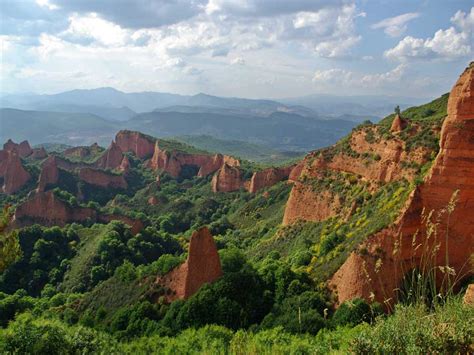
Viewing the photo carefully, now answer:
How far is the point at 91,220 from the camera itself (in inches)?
2741

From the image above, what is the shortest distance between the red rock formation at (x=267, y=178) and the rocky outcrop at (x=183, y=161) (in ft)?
76.7

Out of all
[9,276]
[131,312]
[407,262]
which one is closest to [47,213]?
[9,276]

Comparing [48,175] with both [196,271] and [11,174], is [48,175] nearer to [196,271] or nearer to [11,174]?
[11,174]

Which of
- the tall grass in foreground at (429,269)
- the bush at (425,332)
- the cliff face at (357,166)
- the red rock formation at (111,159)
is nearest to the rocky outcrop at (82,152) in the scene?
the red rock formation at (111,159)

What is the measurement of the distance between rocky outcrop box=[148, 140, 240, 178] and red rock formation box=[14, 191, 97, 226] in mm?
45746

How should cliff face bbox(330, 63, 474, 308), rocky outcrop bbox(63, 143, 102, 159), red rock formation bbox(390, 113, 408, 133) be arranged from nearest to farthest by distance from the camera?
cliff face bbox(330, 63, 474, 308) → red rock formation bbox(390, 113, 408, 133) → rocky outcrop bbox(63, 143, 102, 159)

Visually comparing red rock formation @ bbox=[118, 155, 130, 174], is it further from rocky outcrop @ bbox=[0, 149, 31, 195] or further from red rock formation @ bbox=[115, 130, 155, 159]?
rocky outcrop @ bbox=[0, 149, 31, 195]

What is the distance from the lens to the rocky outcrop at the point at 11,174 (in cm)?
8794

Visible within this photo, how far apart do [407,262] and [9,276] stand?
40626 millimetres

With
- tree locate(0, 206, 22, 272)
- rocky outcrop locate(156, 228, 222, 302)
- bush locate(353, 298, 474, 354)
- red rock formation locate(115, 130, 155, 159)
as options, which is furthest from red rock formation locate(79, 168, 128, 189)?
bush locate(353, 298, 474, 354)

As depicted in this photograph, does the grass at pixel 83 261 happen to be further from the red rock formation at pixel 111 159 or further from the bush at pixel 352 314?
the red rock formation at pixel 111 159

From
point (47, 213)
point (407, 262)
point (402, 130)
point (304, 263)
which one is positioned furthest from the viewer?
point (47, 213)

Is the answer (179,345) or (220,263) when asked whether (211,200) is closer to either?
(220,263)

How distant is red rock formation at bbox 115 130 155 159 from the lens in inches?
5061
